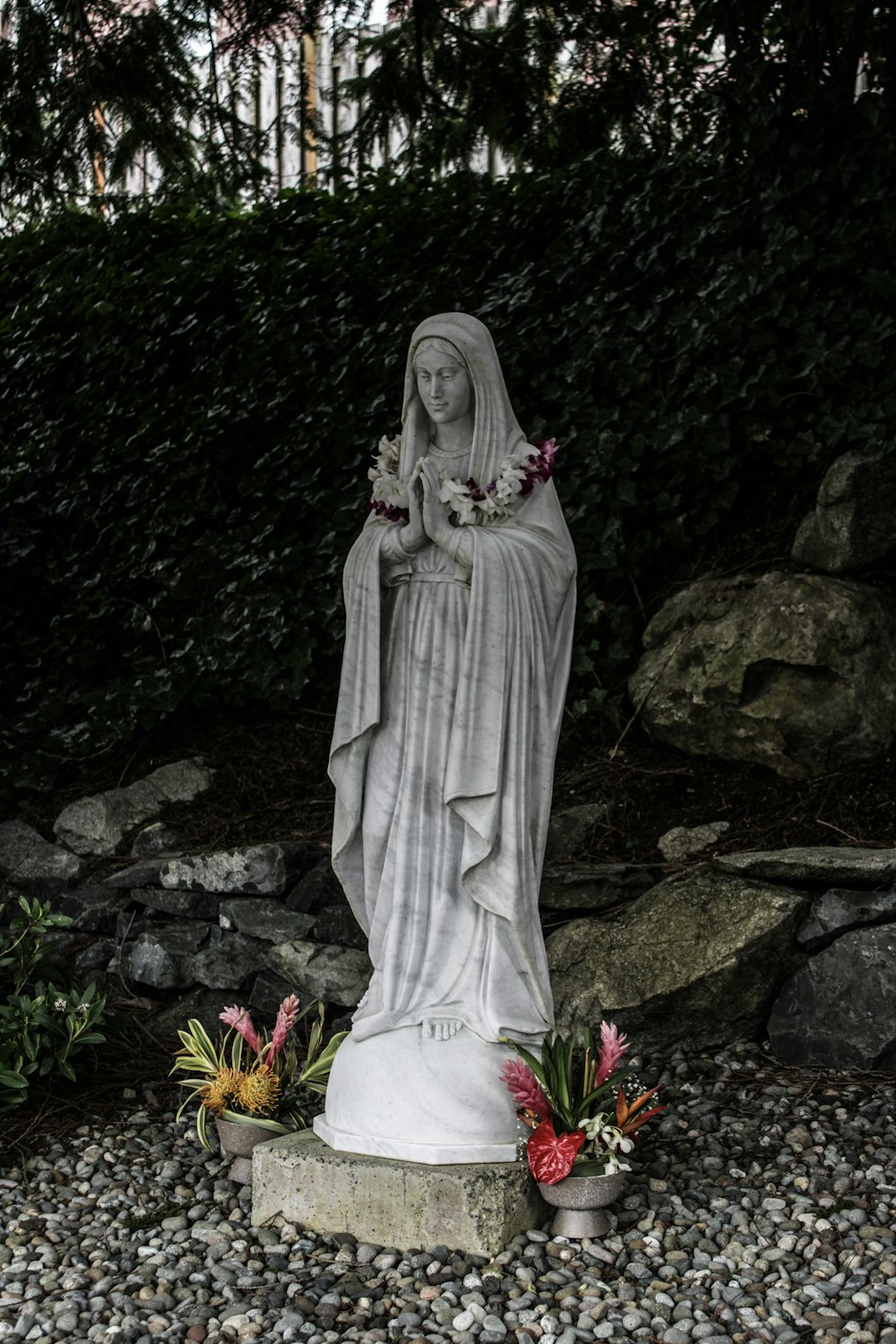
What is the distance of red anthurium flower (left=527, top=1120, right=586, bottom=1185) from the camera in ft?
11.2

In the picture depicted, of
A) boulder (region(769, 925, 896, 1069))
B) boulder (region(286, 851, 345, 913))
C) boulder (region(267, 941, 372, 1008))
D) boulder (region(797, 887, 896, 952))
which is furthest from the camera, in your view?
boulder (region(286, 851, 345, 913))

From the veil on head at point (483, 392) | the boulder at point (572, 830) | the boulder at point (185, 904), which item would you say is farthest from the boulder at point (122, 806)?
the veil on head at point (483, 392)

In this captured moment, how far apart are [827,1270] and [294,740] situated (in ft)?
12.0

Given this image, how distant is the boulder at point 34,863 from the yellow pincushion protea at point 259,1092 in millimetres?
2130

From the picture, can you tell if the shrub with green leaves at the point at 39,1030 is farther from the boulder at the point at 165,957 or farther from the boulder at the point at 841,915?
the boulder at the point at 841,915

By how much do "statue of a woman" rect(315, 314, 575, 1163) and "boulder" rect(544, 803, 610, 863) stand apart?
5.76 ft

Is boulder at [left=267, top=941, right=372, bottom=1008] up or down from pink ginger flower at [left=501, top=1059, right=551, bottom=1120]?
down

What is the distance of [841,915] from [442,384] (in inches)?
89.7

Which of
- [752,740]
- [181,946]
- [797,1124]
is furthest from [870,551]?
[181,946]

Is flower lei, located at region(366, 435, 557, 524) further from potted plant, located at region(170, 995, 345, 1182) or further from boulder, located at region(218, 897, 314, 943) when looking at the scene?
boulder, located at region(218, 897, 314, 943)

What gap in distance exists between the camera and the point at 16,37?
17.6 feet

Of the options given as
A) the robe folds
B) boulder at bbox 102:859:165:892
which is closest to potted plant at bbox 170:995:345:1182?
the robe folds

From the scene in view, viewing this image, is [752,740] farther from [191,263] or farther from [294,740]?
[191,263]

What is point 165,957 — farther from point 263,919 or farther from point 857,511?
point 857,511
